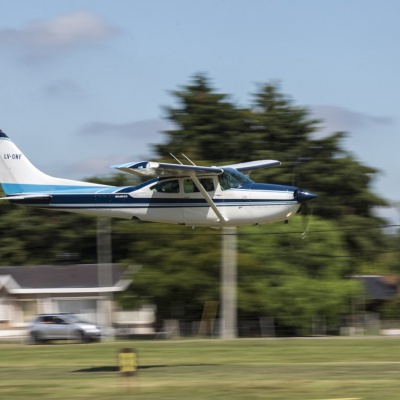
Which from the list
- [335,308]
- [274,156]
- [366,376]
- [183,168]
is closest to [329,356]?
[366,376]

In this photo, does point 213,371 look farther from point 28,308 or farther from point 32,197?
point 28,308

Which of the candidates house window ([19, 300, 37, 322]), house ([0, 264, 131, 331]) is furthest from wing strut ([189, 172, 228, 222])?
house window ([19, 300, 37, 322])

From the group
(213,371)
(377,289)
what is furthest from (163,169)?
(377,289)

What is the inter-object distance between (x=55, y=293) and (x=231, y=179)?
3917cm

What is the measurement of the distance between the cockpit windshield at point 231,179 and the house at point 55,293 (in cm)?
3626

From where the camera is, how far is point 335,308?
58438mm

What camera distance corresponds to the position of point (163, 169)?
25172 mm

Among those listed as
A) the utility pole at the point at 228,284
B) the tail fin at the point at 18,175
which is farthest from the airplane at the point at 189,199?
the utility pole at the point at 228,284

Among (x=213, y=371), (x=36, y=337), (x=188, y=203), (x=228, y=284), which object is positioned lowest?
(x=213, y=371)

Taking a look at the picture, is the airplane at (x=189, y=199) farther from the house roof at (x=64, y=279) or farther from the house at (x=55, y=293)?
the house at (x=55, y=293)

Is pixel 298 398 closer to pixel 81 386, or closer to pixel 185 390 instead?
pixel 185 390

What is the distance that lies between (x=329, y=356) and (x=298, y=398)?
14020 millimetres

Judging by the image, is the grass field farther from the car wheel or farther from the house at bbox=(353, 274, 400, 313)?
the house at bbox=(353, 274, 400, 313)

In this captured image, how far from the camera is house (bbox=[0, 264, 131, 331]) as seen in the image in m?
62.9
